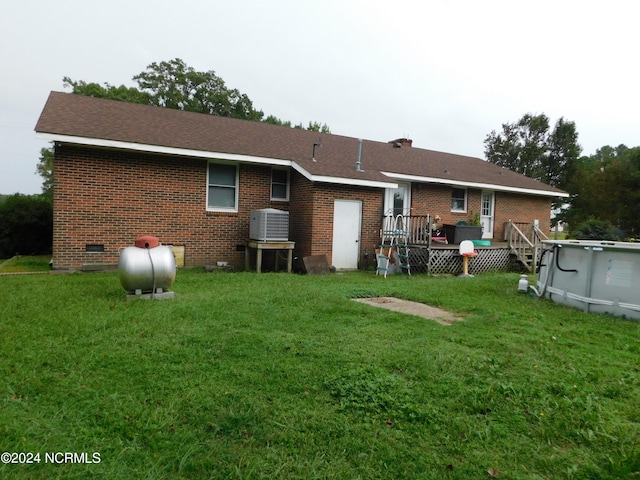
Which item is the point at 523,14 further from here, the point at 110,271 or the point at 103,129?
the point at 110,271

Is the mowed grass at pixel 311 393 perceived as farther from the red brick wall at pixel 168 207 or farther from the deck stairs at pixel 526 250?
the deck stairs at pixel 526 250

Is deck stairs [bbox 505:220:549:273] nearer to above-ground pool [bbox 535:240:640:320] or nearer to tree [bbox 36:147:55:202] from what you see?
above-ground pool [bbox 535:240:640:320]

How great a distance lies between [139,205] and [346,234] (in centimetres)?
595

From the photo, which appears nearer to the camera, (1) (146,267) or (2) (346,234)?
(1) (146,267)

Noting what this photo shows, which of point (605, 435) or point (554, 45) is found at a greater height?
point (554, 45)

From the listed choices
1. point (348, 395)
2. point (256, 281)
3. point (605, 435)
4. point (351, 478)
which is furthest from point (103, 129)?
point (605, 435)

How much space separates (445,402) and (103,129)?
10440 millimetres

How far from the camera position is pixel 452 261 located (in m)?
12.7

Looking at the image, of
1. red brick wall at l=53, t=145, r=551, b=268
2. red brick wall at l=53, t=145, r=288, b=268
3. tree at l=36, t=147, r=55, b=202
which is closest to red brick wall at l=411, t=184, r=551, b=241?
red brick wall at l=53, t=145, r=551, b=268

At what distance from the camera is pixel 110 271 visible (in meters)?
10.2

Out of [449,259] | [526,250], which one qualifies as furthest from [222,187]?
[526,250]

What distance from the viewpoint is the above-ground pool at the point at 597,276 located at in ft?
21.1

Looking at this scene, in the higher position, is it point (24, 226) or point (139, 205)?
point (139, 205)

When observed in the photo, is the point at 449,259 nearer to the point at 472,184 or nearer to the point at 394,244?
the point at 394,244
